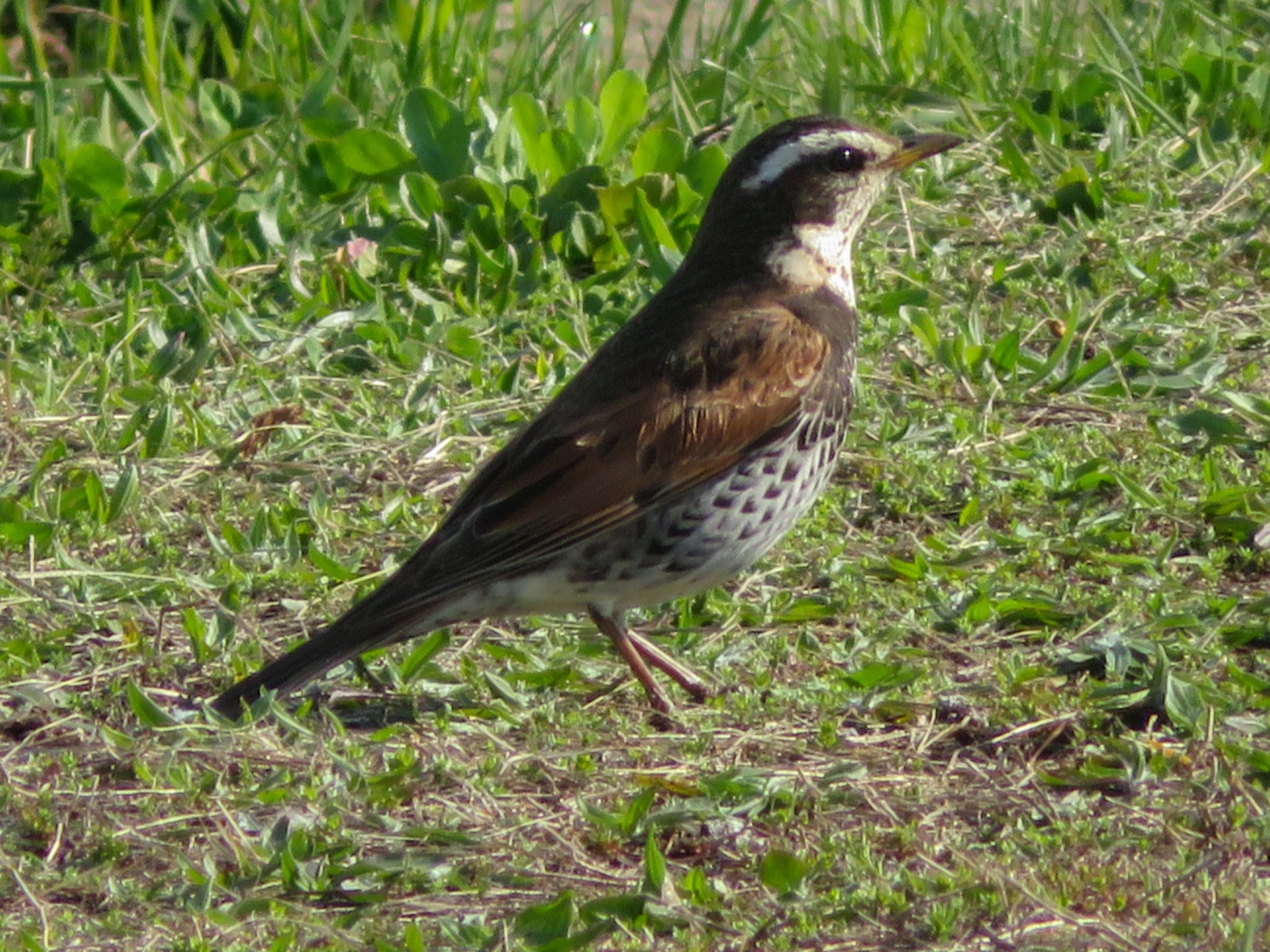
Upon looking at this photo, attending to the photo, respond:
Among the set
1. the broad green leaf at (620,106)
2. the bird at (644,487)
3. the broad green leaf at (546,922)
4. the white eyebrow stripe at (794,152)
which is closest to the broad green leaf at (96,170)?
the broad green leaf at (620,106)

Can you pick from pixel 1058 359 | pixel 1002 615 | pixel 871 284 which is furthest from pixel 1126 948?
pixel 871 284

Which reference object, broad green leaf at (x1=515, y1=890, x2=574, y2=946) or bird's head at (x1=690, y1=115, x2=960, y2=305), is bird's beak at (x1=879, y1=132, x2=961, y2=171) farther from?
broad green leaf at (x1=515, y1=890, x2=574, y2=946)

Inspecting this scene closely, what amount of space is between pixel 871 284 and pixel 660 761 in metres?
2.69

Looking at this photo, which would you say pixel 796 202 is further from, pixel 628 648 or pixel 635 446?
pixel 628 648

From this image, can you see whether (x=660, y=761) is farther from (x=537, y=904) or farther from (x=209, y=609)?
(x=209, y=609)

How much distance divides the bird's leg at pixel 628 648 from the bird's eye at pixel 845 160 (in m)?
1.36

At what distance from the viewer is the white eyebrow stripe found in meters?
5.49

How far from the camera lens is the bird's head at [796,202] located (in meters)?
5.51

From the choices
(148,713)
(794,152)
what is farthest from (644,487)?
(148,713)

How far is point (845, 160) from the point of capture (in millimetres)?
5555

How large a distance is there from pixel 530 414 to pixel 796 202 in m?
1.24

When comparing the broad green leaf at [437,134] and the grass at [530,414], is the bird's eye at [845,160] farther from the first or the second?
the broad green leaf at [437,134]

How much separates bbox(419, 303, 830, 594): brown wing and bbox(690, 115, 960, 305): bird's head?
1.03 feet

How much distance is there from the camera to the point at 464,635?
17.7 feet
